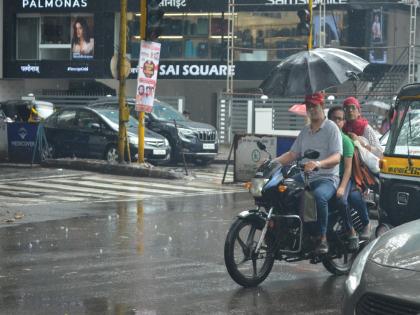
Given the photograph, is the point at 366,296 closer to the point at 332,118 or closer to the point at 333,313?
the point at 333,313

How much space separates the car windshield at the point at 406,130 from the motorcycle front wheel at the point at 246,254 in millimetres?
2579

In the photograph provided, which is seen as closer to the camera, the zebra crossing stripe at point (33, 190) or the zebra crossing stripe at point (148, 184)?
the zebra crossing stripe at point (33, 190)

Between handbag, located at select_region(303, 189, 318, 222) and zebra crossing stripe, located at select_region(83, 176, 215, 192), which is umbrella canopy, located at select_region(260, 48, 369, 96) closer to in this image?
zebra crossing stripe, located at select_region(83, 176, 215, 192)

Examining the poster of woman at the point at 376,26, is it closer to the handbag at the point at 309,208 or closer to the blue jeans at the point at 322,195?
the blue jeans at the point at 322,195

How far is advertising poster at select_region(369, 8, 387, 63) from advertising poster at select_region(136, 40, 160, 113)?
21.9m

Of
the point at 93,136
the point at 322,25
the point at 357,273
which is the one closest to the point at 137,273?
the point at 357,273

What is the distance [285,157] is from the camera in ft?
30.9

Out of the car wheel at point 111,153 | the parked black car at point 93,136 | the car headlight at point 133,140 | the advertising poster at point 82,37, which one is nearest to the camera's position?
the car headlight at point 133,140

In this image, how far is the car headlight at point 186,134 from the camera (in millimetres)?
26328

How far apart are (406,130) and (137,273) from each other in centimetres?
358

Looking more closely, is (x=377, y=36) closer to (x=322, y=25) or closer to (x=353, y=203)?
(x=322, y=25)

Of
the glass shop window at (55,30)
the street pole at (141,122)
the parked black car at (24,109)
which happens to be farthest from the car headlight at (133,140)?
the glass shop window at (55,30)

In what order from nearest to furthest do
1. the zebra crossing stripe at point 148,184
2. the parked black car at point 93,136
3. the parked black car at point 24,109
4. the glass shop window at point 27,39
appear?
the zebra crossing stripe at point 148,184 → the parked black car at point 93,136 → the parked black car at point 24,109 → the glass shop window at point 27,39

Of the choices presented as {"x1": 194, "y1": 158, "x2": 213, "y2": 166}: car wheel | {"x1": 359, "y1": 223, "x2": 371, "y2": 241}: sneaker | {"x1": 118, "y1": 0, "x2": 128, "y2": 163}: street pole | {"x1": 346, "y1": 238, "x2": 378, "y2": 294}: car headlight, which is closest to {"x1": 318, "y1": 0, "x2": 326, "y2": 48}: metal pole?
{"x1": 194, "y1": 158, "x2": 213, "y2": 166}: car wheel
